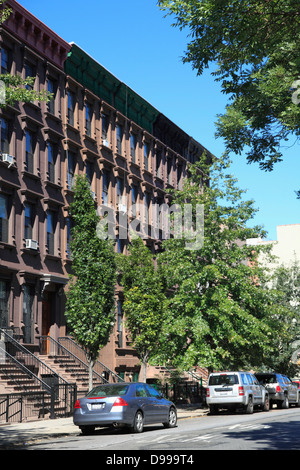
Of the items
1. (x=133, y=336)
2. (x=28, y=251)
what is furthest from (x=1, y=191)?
(x=133, y=336)

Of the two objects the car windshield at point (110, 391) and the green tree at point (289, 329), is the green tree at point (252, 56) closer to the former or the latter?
the car windshield at point (110, 391)

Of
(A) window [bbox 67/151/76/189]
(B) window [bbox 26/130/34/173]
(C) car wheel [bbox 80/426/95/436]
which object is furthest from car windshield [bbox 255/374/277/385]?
(C) car wheel [bbox 80/426/95/436]

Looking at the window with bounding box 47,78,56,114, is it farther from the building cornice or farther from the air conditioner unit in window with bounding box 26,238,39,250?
the air conditioner unit in window with bounding box 26,238,39,250

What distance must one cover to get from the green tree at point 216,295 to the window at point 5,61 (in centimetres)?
1068

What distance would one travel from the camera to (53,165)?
3238 cm

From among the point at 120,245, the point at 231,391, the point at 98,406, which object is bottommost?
the point at 231,391

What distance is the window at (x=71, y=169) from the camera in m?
33.6

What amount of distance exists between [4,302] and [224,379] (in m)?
9.49

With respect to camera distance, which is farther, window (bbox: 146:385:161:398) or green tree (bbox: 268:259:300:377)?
green tree (bbox: 268:259:300:377)

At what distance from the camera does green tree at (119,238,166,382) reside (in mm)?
30094

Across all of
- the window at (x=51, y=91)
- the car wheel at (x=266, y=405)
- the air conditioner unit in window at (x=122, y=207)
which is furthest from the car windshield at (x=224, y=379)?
the window at (x=51, y=91)

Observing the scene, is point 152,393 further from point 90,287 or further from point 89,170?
point 89,170

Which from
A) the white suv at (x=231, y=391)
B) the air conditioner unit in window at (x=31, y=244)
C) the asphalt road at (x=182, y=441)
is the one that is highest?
the air conditioner unit in window at (x=31, y=244)

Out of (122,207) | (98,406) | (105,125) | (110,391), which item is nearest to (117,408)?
(98,406)
